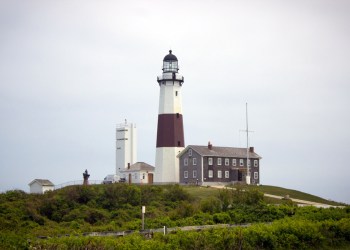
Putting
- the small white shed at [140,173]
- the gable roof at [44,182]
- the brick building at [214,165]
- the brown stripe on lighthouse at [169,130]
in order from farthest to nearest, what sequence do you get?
the small white shed at [140,173] < the brown stripe on lighthouse at [169,130] < the brick building at [214,165] < the gable roof at [44,182]

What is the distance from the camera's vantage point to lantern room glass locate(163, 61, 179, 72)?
6130 cm

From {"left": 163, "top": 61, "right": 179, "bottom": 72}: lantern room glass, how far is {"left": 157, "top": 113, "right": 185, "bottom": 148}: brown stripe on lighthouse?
4.35 m

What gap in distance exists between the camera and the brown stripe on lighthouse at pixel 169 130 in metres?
59.5

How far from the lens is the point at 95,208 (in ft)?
147

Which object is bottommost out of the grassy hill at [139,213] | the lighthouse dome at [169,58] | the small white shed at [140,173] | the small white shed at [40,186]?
the grassy hill at [139,213]

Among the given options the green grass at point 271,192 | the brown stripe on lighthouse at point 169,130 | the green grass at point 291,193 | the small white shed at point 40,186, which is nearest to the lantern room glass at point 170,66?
the brown stripe on lighthouse at point 169,130

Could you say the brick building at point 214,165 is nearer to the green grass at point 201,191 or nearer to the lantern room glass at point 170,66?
the green grass at point 201,191

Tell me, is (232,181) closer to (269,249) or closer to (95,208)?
(95,208)

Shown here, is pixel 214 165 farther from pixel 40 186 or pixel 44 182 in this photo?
pixel 40 186

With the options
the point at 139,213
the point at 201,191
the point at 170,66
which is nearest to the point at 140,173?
the point at 170,66

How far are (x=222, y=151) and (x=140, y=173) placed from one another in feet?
26.7

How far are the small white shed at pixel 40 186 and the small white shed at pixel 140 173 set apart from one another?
8997 mm

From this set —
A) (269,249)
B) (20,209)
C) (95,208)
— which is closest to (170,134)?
(95,208)

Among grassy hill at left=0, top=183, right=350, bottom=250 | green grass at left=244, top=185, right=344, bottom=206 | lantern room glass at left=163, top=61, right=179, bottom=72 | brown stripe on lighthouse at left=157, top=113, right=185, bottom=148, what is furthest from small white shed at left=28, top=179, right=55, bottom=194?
green grass at left=244, top=185, right=344, bottom=206
